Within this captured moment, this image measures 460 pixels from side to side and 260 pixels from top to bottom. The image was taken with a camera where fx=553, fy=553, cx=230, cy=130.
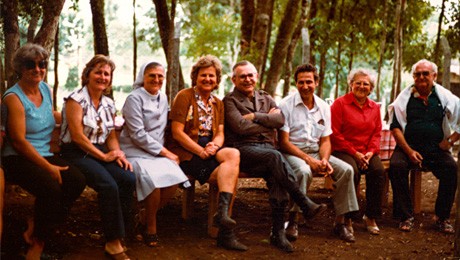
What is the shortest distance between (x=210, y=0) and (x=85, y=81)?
956 inches

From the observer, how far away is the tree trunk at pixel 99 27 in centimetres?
765

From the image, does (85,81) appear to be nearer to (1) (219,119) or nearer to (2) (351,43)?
(1) (219,119)

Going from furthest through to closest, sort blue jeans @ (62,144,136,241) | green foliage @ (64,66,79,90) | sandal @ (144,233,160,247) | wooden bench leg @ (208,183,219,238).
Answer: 1. green foliage @ (64,66,79,90)
2. wooden bench leg @ (208,183,219,238)
3. sandal @ (144,233,160,247)
4. blue jeans @ (62,144,136,241)

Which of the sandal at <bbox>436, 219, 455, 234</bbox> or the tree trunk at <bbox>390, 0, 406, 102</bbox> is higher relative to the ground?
the tree trunk at <bbox>390, 0, 406, 102</bbox>

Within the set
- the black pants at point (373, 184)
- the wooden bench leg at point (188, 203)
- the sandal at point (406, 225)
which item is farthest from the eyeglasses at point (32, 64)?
the sandal at point (406, 225)

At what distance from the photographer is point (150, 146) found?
192 inches

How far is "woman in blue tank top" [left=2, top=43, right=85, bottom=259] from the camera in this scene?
4.03 metres

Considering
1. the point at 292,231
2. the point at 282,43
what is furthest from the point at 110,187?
the point at 282,43

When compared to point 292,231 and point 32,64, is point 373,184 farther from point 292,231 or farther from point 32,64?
point 32,64

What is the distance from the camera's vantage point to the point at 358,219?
20.3ft

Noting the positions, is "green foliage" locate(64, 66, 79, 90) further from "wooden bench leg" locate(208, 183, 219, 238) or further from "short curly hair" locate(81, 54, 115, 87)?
"short curly hair" locate(81, 54, 115, 87)

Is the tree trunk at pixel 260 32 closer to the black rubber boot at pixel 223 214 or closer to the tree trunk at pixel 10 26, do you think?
the tree trunk at pixel 10 26

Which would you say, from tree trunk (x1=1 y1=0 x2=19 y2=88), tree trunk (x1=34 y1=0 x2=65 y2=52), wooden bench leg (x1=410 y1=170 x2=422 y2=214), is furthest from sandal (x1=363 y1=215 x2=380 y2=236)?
tree trunk (x1=1 y1=0 x2=19 y2=88)

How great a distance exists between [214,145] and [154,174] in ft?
2.27
